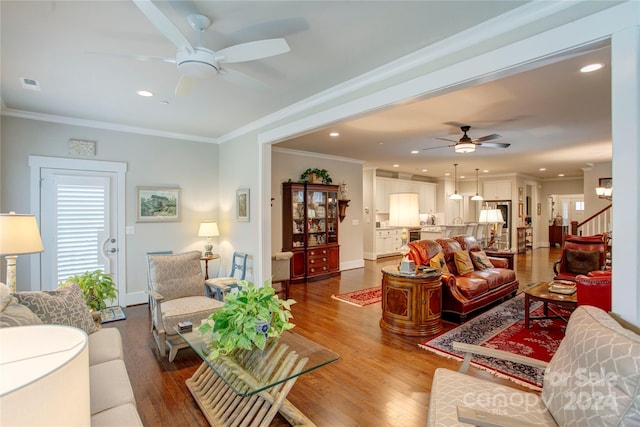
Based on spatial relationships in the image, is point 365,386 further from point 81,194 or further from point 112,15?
point 81,194

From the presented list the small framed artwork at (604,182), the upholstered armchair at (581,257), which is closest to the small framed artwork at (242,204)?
the upholstered armchair at (581,257)

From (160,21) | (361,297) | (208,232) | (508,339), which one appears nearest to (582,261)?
(508,339)

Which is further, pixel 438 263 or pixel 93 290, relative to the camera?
pixel 438 263

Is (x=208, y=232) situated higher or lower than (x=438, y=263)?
higher

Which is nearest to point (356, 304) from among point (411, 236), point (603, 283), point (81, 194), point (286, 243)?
point (286, 243)

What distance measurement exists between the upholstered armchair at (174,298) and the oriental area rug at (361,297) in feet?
7.39

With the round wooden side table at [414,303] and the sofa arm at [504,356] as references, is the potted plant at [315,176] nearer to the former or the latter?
the round wooden side table at [414,303]

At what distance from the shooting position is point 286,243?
6.46 meters

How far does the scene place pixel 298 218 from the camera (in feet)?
21.6

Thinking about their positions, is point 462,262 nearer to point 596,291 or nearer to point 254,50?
point 596,291

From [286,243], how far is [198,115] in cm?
302

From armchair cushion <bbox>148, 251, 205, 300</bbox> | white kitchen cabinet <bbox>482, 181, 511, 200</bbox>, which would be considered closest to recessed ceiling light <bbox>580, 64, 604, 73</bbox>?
armchair cushion <bbox>148, 251, 205, 300</bbox>

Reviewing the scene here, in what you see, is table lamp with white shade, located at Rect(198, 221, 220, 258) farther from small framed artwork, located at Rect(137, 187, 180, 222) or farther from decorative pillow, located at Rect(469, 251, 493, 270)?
decorative pillow, located at Rect(469, 251, 493, 270)

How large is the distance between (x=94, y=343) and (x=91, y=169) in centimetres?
317
